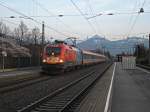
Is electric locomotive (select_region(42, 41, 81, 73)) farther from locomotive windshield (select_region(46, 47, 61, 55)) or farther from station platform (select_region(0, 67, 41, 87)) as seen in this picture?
station platform (select_region(0, 67, 41, 87))

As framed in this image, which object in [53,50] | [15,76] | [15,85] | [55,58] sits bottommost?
[15,85]

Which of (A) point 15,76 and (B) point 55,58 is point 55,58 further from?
(A) point 15,76

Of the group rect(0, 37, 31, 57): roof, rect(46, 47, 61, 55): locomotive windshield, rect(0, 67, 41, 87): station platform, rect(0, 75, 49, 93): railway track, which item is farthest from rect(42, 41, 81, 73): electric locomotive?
rect(0, 37, 31, 57): roof

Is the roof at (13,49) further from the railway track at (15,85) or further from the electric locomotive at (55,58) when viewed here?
the railway track at (15,85)

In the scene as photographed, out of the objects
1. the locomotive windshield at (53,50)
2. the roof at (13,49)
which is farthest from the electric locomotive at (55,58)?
the roof at (13,49)

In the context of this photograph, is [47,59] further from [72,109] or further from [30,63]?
[30,63]

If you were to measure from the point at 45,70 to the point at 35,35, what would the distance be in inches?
A: 2629

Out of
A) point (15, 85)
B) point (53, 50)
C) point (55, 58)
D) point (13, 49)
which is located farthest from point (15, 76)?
point (13, 49)

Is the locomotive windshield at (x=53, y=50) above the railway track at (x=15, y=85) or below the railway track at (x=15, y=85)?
above

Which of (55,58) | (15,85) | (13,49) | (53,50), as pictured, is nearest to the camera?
(15,85)

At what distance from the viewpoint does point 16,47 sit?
65062 millimetres

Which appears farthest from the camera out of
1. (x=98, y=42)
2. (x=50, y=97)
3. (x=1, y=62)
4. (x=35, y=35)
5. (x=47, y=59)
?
(x=98, y=42)

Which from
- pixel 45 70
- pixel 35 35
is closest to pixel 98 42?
pixel 35 35

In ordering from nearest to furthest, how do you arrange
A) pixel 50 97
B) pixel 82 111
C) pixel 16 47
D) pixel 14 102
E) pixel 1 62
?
pixel 82 111 < pixel 14 102 < pixel 50 97 < pixel 1 62 < pixel 16 47
